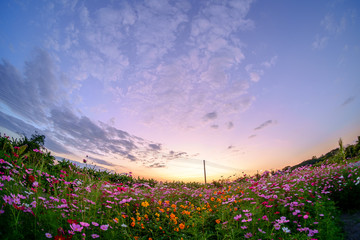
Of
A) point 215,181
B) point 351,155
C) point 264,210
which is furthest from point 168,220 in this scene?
point 351,155

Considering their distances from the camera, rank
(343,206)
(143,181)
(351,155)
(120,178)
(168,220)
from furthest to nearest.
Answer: (351,155) < (143,181) < (120,178) < (343,206) < (168,220)

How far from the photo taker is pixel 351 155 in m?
17.0

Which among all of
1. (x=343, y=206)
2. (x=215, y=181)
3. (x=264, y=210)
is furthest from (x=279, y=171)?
(x=215, y=181)

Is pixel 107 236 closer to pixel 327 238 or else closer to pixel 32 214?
pixel 32 214

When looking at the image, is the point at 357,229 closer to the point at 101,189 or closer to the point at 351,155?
the point at 101,189

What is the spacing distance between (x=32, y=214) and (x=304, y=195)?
5.68 m

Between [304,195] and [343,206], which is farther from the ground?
[304,195]

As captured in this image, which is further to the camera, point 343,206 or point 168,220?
point 343,206

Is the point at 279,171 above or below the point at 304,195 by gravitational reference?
above

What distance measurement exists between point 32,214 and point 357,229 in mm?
6205

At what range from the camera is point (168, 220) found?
4.44 m

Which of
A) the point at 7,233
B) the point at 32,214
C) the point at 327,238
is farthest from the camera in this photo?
the point at 327,238

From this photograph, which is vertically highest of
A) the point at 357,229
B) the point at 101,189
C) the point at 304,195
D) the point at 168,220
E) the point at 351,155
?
the point at 351,155

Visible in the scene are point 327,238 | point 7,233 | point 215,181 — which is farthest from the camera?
point 215,181
